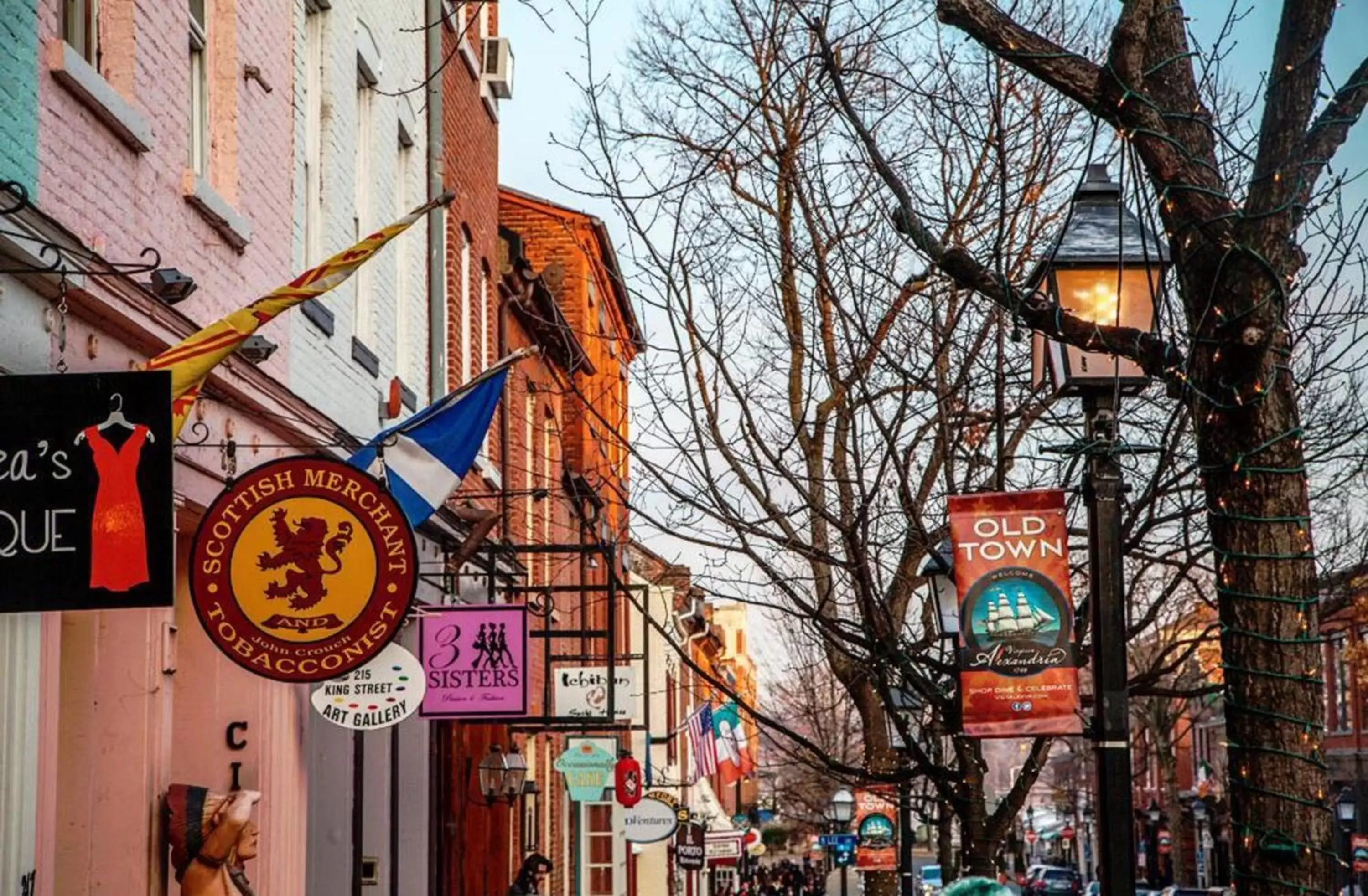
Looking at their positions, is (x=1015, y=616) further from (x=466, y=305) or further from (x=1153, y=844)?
(x=1153, y=844)

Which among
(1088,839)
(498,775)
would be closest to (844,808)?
(498,775)

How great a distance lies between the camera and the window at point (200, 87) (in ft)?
36.5

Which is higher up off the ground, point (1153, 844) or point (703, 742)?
point (703, 742)

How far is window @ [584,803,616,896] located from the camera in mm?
34000

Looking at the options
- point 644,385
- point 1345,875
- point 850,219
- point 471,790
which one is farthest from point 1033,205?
point 1345,875

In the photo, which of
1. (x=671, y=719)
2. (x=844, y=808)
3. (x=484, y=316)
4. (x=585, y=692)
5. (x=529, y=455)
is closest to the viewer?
(x=484, y=316)

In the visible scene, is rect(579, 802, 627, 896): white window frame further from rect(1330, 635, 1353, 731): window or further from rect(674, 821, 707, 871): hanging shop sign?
rect(1330, 635, 1353, 731): window

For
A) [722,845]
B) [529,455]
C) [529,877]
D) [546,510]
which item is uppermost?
→ [529,455]

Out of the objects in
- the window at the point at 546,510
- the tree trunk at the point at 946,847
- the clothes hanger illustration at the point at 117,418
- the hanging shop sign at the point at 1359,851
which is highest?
the window at the point at 546,510

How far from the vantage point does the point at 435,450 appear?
39.7 feet

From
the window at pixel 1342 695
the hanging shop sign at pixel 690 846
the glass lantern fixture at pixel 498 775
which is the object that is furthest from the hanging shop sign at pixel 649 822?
the window at pixel 1342 695

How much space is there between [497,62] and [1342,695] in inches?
1458

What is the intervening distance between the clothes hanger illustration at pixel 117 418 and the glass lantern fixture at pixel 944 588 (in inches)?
283

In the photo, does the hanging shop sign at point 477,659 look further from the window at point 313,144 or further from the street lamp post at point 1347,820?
the street lamp post at point 1347,820
